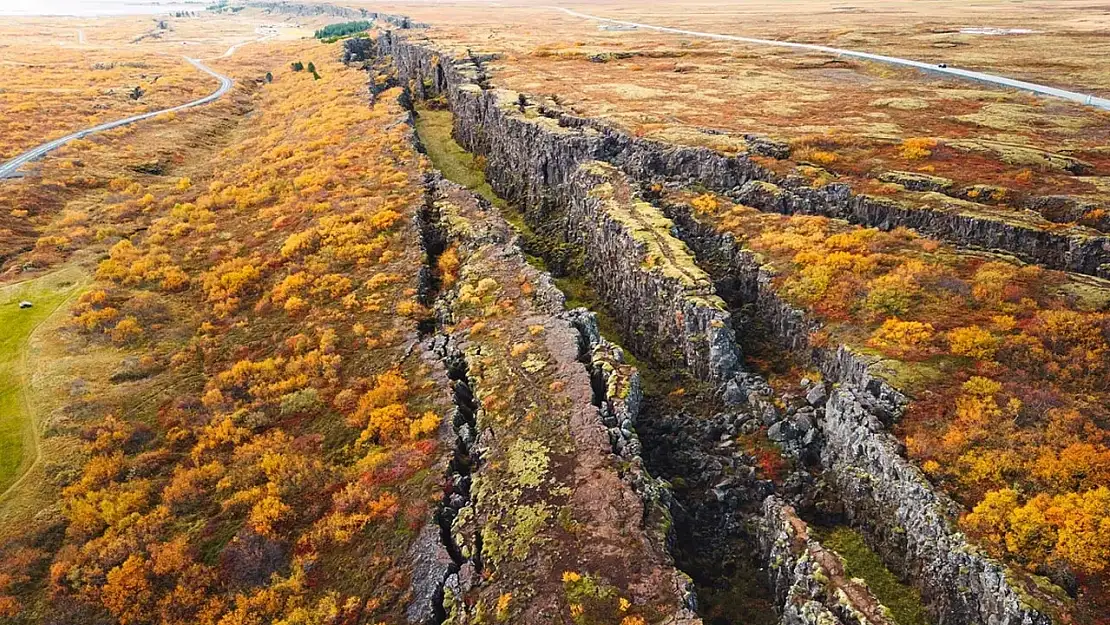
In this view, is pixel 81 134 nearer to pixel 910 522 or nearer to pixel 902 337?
pixel 902 337

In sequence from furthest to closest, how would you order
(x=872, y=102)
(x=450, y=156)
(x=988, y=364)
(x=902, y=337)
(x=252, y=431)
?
(x=450, y=156) → (x=872, y=102) → (x=252, y=431) → (x=902, y=337) → (x=988, y=364)

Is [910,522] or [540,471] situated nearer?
[910,522]

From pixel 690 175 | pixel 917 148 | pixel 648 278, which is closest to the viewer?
pixel 648 278

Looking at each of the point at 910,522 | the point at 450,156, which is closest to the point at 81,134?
the point at 450,156

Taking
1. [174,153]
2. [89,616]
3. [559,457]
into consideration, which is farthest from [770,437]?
[174,153]

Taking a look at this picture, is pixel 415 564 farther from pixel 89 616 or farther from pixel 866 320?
pixel 866 320

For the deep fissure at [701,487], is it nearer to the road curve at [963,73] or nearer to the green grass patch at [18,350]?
the green grass patch at [18,350]

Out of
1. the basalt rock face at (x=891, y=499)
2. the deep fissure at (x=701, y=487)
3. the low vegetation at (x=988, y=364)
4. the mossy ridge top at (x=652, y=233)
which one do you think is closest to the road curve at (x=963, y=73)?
the low vegetation at (x=988, y=364)
